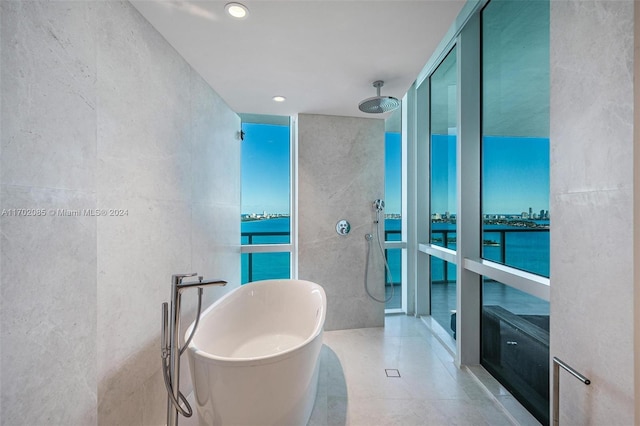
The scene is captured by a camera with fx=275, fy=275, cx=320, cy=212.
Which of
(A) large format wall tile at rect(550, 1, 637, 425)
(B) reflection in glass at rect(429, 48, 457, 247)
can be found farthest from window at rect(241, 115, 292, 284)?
(A) large format wall tile at rect(550, 1, 637, 425)

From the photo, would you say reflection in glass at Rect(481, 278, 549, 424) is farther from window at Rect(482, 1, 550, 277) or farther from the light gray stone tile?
the light gray stone tile

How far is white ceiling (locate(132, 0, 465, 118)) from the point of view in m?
1.42

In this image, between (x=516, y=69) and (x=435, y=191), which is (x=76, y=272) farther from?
(x=435, y=191)

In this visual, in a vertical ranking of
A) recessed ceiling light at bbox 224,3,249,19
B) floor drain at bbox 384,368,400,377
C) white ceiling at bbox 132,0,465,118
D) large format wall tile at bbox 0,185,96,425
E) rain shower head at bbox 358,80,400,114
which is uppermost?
white ceiling at bbox 132,0,465,118

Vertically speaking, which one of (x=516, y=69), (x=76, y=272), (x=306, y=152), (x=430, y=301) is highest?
(x=516, y=69)

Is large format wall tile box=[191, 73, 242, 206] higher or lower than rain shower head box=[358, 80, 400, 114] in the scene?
lower

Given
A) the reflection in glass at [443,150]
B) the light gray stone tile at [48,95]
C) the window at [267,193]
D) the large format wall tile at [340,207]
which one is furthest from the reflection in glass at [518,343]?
the light gray stone tile at [48,95]

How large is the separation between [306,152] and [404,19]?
1.72 m

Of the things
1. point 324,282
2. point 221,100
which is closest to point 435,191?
point 324,282

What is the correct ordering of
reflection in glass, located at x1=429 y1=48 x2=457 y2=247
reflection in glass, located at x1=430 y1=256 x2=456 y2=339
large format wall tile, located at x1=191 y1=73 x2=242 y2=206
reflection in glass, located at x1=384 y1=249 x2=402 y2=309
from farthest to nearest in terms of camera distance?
reflection in glass, located at x1=384 y1=249 x2=402 y2=309
reflection in glass, located at x1=430 y1=256 x2=456 y2=339
reflection in glass, located at x1=429 y1=48 x2=457 y2=247
large format wall tile, located at x1=191 y1=73 x2=242 y2=206

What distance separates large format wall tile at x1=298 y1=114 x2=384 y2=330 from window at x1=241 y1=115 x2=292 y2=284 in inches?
16.3

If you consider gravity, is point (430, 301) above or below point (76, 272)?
below

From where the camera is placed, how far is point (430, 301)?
3334mm

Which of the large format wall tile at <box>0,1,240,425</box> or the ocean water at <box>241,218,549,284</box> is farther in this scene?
the ocean water at <box>241,218,549,284</box>
